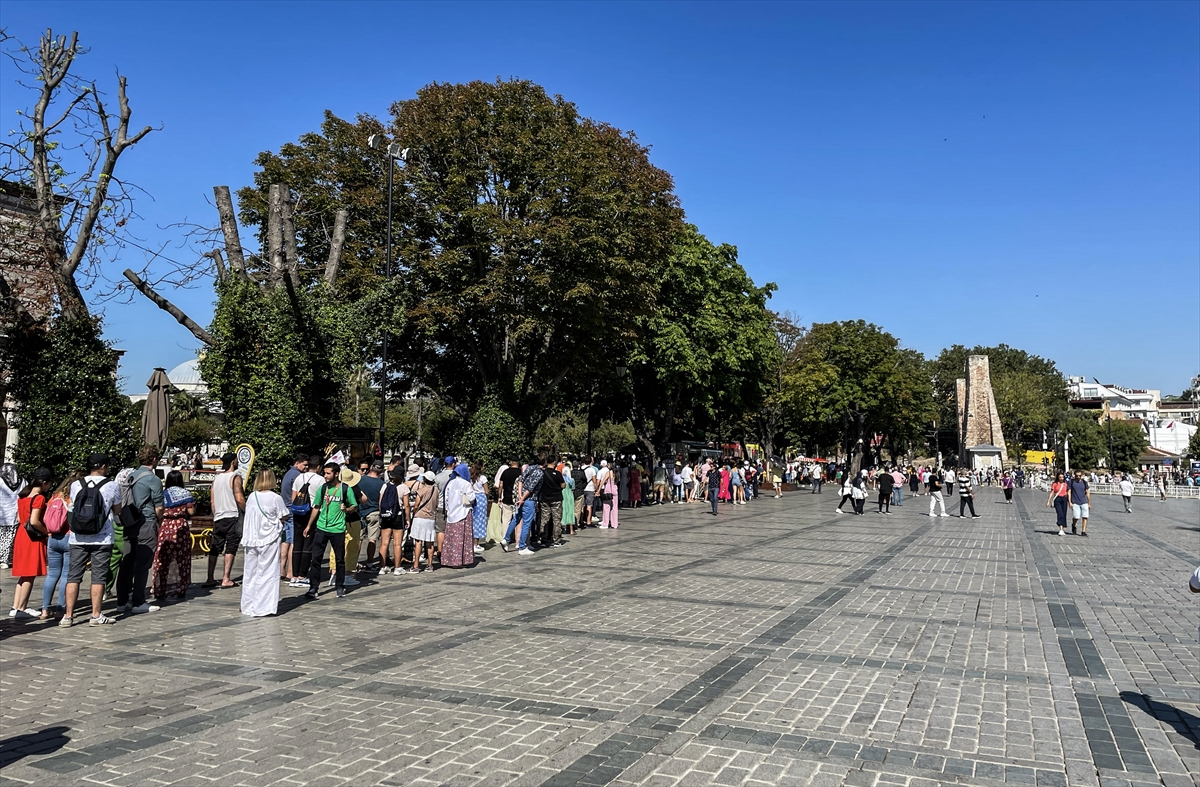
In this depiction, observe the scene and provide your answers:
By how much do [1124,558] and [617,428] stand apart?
174ft

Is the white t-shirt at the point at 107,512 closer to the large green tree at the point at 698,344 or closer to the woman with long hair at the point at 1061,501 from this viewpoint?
the woman with long hair at the point at 1061,501

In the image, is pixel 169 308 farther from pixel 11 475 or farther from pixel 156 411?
pixel 11 475

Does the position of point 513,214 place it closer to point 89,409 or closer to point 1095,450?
point 89,409

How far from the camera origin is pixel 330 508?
10.3 meters

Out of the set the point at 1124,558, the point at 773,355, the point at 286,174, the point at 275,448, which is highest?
the point at 286,174

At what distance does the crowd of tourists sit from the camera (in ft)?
28.7

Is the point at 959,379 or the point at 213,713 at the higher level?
the point at 959,379

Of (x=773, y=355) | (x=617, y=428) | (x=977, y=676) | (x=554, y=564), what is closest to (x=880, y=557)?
(x=554, y=564)

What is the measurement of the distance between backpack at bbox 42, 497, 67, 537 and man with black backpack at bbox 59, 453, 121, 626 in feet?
0.39

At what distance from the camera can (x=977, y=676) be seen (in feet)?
22.2

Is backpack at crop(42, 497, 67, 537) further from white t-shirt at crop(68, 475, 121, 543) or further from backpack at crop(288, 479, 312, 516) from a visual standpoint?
backpack at crop(288, 479, 312, 516)

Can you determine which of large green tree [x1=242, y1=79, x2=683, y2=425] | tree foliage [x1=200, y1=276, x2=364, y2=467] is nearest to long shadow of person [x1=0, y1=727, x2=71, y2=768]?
tree foliage [x1=200, y1=276, x2=364, y2=467]

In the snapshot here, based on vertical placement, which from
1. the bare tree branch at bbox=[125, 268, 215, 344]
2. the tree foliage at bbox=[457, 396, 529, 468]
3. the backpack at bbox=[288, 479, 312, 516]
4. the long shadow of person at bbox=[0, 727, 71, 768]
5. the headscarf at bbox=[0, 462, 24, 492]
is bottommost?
the long shadow of person at bbox=[0, 727, 71, 768]

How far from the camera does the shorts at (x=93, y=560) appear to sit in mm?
8617
